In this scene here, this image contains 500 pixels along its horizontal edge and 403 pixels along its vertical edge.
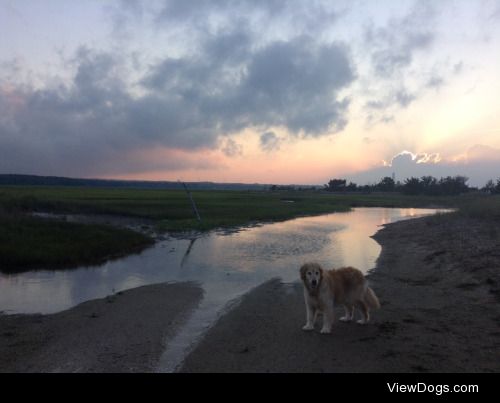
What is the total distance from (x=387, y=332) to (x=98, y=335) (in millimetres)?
5598

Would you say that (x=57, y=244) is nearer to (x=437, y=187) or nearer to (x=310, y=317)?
(x=310, y=317)

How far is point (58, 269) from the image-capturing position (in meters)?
16.2

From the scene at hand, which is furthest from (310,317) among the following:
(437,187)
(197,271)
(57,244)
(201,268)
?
A: (437,187)

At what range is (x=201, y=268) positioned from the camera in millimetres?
16984

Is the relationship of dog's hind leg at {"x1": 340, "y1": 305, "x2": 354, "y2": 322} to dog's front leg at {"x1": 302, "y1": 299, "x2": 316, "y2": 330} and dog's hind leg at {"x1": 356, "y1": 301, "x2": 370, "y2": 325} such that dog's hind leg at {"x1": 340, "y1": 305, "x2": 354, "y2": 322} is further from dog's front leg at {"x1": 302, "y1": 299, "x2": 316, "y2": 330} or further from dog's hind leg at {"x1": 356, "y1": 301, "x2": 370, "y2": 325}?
dog's front leg at {"x1": 302, "y1": 299, "x2": 316, "y2": 330}

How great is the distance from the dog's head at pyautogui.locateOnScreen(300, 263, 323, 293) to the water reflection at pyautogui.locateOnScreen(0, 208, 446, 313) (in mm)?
4406

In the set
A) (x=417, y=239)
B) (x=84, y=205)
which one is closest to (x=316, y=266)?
(x=417, y=239)

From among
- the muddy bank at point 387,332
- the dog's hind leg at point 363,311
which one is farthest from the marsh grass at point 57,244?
the dog's hind leg at point 363,311

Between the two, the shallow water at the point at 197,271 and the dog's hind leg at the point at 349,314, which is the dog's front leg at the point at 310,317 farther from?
the shallow water at the point at 197,271

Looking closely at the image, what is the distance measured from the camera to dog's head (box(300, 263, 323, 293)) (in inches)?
312

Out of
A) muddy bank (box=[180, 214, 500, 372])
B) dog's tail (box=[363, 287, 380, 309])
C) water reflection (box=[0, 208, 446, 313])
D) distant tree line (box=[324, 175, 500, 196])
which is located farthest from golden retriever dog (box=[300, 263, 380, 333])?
distant tree line (box=[324, 175, 500, 196])

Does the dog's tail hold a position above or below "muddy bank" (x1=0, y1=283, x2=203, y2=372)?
above

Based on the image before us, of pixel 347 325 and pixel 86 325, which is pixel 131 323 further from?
pixel 347 325

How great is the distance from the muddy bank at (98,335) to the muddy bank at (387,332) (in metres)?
1.08
